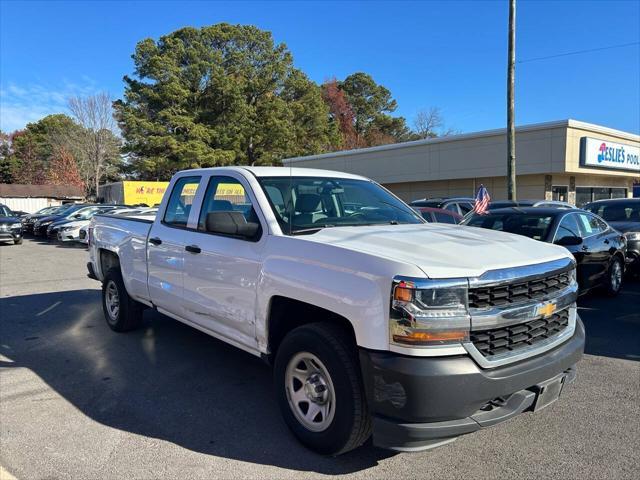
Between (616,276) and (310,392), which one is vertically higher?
(310,392)

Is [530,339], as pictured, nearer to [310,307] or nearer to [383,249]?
[383,249]

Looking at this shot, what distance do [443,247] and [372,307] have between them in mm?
709

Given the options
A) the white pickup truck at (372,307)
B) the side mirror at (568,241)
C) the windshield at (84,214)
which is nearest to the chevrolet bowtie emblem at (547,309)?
the white pickup truck at (372,307)

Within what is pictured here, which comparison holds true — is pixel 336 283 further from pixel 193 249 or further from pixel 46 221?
pixel 46 221

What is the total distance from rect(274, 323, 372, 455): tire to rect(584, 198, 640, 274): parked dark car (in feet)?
28.5

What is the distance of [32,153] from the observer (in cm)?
6819

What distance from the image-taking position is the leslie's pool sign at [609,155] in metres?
23.7

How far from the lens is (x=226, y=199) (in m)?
4.36

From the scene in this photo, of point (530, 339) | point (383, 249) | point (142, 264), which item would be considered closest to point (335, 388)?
point (383, 249)

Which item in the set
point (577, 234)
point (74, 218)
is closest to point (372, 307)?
point (577, 234)

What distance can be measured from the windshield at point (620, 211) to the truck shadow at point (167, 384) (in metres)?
9.34

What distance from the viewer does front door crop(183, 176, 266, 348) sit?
3.67 metres

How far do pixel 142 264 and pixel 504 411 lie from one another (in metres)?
4.02

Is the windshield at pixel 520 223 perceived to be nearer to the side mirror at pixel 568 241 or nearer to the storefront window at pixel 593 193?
the side mirror at pixel 568 241
